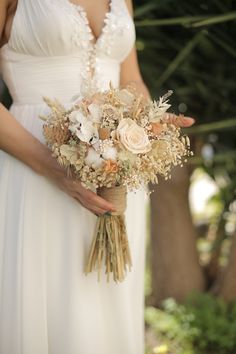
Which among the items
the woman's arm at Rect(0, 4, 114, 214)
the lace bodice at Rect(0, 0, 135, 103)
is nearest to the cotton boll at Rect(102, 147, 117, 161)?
the woman's arm at Rect(0, 4, 114, 214)

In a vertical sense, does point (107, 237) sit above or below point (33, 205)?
below

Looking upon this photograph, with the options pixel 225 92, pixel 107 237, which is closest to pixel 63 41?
pixel 107 237

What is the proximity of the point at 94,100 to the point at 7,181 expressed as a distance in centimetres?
45

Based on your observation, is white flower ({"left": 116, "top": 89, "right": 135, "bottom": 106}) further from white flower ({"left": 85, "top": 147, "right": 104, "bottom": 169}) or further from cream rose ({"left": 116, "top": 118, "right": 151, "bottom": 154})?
white flower ({"left": 85, "top": 147, "right": 104, "bottom": 169})

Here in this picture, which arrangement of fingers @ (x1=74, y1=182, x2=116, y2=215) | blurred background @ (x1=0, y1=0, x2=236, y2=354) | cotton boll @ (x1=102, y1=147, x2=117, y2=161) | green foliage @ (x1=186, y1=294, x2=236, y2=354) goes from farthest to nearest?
green foliage @ (x1=186, y1=294, x2=236, y2=354)
blurred background @ (x1=0, y1=0, x2=236, y2=354)
fingers @ (x1=74, y1=182, x2=116, y2=215)
cotton boll @ (x1=102, y1=147, x2=117, y2=161)

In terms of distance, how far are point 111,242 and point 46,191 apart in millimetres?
268

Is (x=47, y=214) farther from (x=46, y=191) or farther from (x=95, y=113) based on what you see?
(x=95, y=113)

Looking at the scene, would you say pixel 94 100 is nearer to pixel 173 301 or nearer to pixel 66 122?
pixel 66 122

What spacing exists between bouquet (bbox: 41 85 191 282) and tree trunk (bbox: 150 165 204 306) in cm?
148

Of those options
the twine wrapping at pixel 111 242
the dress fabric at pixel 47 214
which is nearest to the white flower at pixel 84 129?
the twine wrapping at pixel 111 242

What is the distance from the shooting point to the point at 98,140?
1.43 m

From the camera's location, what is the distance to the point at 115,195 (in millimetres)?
1604

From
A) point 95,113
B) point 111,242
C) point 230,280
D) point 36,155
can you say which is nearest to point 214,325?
point 230,280

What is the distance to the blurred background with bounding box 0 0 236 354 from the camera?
7.87ft
